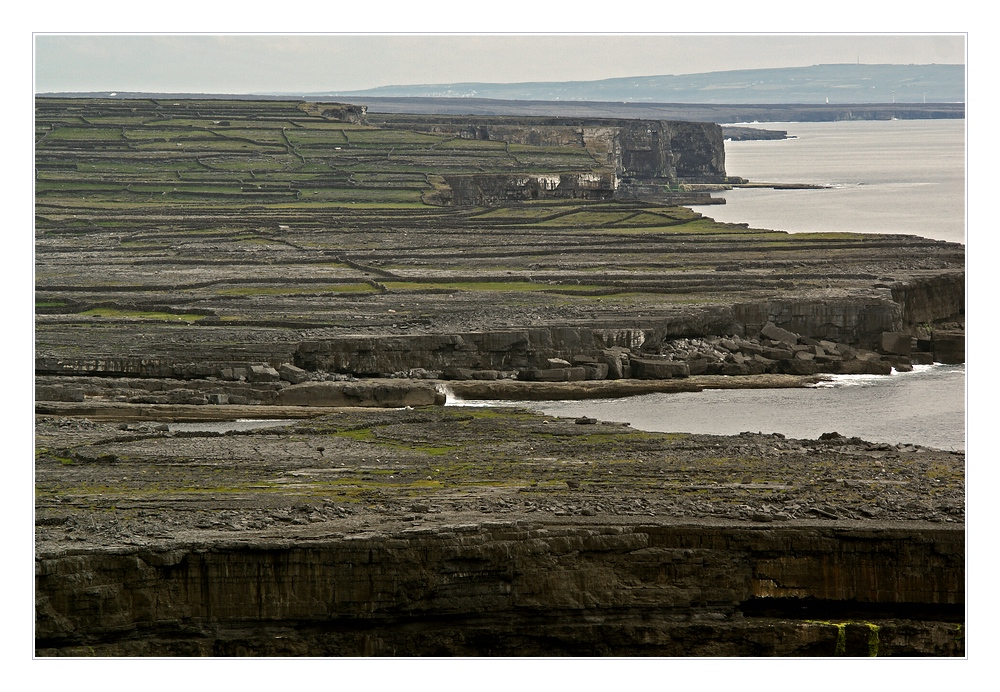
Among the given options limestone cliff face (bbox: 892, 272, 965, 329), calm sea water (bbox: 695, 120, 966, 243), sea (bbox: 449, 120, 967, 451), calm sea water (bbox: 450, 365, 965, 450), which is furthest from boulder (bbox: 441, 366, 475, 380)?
calm sea water (bbox: 695, 120, 966, 243)

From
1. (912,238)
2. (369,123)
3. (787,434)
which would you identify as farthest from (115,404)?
(369,123)

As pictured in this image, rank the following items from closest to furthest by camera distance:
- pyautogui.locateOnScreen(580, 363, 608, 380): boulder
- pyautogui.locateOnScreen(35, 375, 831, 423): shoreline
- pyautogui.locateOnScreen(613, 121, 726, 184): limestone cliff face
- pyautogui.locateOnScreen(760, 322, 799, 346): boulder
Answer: pyautogui.locateOnScreen(35, 375, 831, 423): shoreline → pyautogui.locateOnScreen(580, 363, 608, 380): boulder → pyautogui.locateOnScreen(760, 322, 799, 346): boulder → pyautogui.locateOnScreen(613, 121, 726, 184): limestone cliff face

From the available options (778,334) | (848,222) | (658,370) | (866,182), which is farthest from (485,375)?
(866,182)

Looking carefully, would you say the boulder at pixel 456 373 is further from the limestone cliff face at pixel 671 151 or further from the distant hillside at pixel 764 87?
the limestone cliff face at pixel 671 151

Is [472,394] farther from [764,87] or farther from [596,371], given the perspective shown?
[764,87]

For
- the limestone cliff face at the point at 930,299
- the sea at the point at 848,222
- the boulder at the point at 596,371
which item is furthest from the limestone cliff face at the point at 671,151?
the boulder at the point at 596,371

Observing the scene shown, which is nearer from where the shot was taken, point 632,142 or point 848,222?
point 848,222

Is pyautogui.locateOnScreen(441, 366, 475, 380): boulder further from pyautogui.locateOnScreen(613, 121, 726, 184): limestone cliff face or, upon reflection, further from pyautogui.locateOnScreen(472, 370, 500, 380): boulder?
pyautogui.locateOnScreen(613, 121, 726, 184): limestone cliff face
